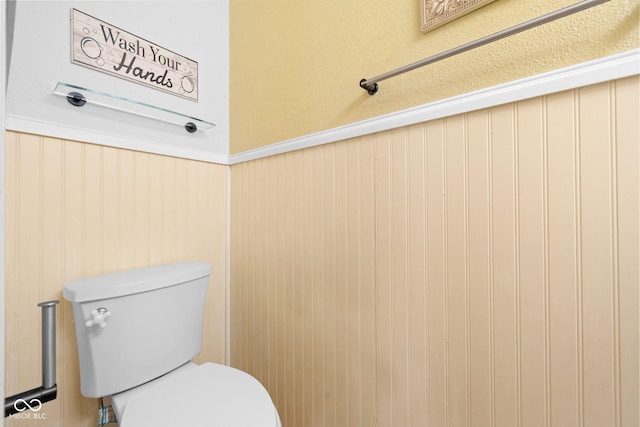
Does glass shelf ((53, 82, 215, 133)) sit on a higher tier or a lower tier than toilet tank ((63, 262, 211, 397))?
higher

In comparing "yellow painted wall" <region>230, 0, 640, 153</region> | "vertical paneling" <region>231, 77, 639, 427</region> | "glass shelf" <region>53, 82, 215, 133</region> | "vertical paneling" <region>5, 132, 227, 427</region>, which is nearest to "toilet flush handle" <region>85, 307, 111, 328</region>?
"vertical paneling" <region>5, 132, 227, 427</region>

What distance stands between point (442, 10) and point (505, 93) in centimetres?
29

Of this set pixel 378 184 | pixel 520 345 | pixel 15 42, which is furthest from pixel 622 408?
pixel 15 42

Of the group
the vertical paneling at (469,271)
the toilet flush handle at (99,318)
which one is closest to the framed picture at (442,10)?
the vertical paneling at (469,271)

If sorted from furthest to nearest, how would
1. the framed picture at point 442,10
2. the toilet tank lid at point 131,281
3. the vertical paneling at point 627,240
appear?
the toilet tank lid at point 131,281, the framed picture at point 442,10, the vertical paneling at point 627,240

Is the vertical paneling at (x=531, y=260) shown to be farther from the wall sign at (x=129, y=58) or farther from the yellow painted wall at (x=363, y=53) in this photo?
the wall sign at (x=129, y=58)

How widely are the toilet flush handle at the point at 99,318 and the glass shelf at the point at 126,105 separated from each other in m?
0.68

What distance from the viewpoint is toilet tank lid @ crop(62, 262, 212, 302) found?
2.69 ft

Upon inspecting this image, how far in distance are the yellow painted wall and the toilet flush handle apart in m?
0.82

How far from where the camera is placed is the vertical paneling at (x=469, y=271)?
0.57 m

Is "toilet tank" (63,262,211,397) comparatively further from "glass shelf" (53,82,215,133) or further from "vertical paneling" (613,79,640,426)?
"vertical paneling" (613,79,640,426)

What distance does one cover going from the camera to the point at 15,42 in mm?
866

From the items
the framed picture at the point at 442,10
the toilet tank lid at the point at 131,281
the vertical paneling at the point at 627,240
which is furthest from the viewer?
the toilet tank lid at the point at 131,281

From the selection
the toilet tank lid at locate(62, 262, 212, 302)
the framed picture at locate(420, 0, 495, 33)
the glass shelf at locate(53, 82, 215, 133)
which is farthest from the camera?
the glass shelf at locate(53, 82, 215, 133)
